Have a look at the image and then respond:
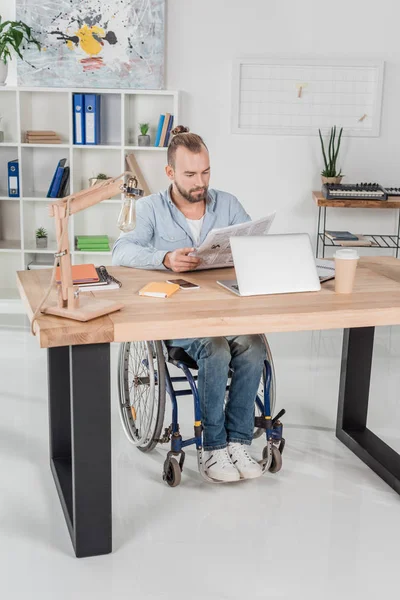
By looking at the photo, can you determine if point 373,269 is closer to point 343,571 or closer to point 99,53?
point 343,571

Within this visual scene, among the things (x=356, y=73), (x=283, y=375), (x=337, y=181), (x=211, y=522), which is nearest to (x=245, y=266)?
(x=211, y=522)

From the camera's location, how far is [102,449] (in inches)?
83.0

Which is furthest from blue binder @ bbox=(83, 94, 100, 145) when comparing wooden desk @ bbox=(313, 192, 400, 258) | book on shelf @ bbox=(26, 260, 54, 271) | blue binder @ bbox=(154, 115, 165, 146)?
wooden desk @ bbox=(313, 192, 400, 258)

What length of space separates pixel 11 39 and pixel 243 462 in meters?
3.28

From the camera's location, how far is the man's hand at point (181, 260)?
2.54 m

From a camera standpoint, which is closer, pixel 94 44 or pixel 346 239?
pixel 346 239

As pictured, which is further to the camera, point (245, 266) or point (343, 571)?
point (245, 266)

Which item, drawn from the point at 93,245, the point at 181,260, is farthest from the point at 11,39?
the point at 181,260

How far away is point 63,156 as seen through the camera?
16.7 feet

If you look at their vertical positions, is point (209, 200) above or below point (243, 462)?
above

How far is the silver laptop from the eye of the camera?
2.29m

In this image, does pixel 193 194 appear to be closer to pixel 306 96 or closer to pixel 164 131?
pixel 164 131

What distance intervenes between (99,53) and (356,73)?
5.57 feet

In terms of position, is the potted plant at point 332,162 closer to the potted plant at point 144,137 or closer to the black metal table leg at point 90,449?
the potted plant at point 144,137
